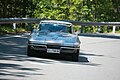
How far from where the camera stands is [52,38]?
1237cm

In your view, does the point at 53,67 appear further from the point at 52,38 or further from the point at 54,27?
the point at 54,27

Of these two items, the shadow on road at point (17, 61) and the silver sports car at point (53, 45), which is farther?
the silver sports car at point (53, 45)

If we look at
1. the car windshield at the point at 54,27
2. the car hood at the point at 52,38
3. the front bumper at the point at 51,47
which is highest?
the car windshield at the point at 54,27

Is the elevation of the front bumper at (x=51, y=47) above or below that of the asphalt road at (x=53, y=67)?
above

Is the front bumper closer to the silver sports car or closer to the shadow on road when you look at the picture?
the silver sports car

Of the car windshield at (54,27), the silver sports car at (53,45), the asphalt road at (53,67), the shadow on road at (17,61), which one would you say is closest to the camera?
the asphalt road at (53,67)

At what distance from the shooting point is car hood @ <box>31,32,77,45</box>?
12180 mm

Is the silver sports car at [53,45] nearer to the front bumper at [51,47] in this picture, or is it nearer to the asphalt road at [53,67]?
the front bumper at [51,47]

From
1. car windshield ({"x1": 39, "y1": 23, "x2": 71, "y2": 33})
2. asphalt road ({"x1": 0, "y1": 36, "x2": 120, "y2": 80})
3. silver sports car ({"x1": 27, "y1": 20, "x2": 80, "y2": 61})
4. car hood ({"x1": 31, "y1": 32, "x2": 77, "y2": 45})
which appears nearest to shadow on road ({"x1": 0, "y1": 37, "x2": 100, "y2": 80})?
asphalt road ({"x1": 0, "y1": 36, "x2": 120, "y2": 80})

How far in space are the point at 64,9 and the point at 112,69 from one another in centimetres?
3268

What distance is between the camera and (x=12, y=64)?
1073 centimetres

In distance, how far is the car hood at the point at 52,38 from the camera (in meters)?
12.2

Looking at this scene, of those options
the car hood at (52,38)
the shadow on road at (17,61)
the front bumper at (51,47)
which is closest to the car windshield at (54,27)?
the car hood at (52,38)

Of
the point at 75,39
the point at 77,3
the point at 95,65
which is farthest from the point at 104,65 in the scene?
the point at 77,3
